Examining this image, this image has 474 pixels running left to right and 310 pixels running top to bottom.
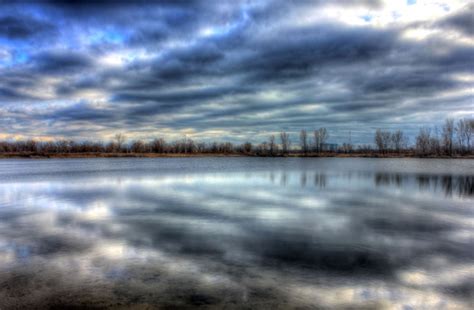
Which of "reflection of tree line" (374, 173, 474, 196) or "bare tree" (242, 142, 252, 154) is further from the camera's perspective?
"bare tree" (242, 142, 252, 154)

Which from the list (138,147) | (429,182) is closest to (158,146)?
(138,147)

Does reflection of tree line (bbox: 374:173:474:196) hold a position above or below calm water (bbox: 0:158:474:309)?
below

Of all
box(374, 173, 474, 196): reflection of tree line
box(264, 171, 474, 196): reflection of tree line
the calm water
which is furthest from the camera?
box(264, 171, 474, 196): reflection of tree line

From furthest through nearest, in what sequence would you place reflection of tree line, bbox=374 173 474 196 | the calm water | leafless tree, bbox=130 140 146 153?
1. leafless tree, bbox=130 140 146 153
2. reflection of tree line, bbox=374 173 474 196
3. the calm water

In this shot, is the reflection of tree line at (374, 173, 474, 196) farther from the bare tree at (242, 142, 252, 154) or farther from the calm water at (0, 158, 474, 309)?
the bare tree at (242, 142, 252, 154)

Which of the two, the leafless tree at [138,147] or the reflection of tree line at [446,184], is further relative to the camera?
the leafless tree at [138,147]

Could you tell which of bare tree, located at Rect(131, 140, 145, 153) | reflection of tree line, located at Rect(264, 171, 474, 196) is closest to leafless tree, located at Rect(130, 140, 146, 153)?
bare tree, located at Rect(131, 140, 145, 153)

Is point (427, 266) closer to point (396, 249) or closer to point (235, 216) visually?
point (396, 249)

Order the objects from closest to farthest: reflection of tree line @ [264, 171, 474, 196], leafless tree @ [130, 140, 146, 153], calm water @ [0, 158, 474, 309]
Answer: calm water @ [0, 158, 474, 309], reflection of tree line @ [264, 171, 474, 196], leafless tree @ [130, 140, 146, 153]

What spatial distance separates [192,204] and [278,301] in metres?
8.42

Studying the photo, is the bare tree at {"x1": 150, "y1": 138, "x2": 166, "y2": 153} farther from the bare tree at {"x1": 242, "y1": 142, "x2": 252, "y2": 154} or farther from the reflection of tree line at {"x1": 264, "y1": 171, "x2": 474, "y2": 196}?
the reflection of tree line at {"x1": 264, "y1": 171, "x2": 474, "y2": 196}

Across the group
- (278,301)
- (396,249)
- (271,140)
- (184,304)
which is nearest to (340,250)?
(396,249)

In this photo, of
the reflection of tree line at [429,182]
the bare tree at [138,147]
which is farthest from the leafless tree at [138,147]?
the reflection of tree line at [429,182]

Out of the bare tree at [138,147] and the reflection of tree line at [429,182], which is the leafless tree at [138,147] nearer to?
the bare tree at [138,147]
